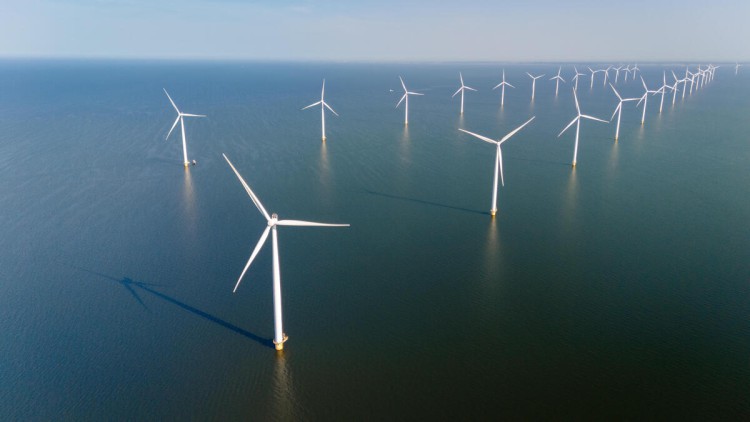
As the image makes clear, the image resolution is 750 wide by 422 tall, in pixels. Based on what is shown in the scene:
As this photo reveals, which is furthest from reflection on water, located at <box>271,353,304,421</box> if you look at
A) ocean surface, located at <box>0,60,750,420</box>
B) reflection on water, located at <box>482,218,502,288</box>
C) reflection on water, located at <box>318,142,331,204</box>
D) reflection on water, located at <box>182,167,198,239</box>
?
reflection on water, located at <box>318,142,331,204</box>

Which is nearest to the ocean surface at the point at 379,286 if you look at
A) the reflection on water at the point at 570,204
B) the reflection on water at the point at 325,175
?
the reflection on water at the point at 570,204

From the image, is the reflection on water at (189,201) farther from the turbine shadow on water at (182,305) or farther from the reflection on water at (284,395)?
the reflection on water at (284,395)

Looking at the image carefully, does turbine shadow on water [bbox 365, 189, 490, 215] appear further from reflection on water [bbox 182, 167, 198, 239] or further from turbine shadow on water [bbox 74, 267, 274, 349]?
turbine shadow on water [bbox 74, 267, 274, 349]

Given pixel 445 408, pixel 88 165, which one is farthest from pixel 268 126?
pixel 445 408

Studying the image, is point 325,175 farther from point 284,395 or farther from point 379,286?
point 284,395

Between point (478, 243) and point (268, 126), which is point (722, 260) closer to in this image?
point (478, 243)
